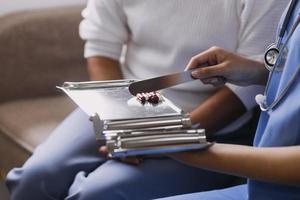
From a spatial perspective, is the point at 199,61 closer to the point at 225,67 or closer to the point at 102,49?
the point at 225,67

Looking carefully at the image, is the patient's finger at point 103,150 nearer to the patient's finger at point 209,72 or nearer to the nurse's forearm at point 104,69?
the nurse's forearm at point 104,69

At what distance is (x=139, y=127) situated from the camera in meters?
0.73

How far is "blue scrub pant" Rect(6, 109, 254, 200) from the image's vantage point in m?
1.05

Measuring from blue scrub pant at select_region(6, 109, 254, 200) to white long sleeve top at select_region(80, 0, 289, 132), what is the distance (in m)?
0.17

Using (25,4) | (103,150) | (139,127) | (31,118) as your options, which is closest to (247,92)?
(103,150)

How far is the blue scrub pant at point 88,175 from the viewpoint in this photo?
1.05 metres

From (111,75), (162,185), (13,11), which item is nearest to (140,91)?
(162,185)

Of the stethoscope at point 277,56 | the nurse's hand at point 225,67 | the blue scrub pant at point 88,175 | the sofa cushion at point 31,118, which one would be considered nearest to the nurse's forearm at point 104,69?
the blue scrub pant at point 88,175

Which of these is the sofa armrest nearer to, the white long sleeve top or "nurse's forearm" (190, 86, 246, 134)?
the white long sleeve top

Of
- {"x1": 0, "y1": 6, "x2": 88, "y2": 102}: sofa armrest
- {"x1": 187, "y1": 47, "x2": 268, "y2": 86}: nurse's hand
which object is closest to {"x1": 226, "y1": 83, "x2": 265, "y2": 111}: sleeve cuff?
{"x1": 187, "y1": 47, "x2": 268, "y2": 86}: nurse's hand

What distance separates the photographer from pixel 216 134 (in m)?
1.20

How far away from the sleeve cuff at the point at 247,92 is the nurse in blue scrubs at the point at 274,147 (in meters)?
0.20

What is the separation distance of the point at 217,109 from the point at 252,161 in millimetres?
386

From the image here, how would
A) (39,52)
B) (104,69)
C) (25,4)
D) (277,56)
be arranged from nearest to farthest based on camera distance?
1. (277,56)
2. (104,69)
3. (39,52)
4. (25,4)
